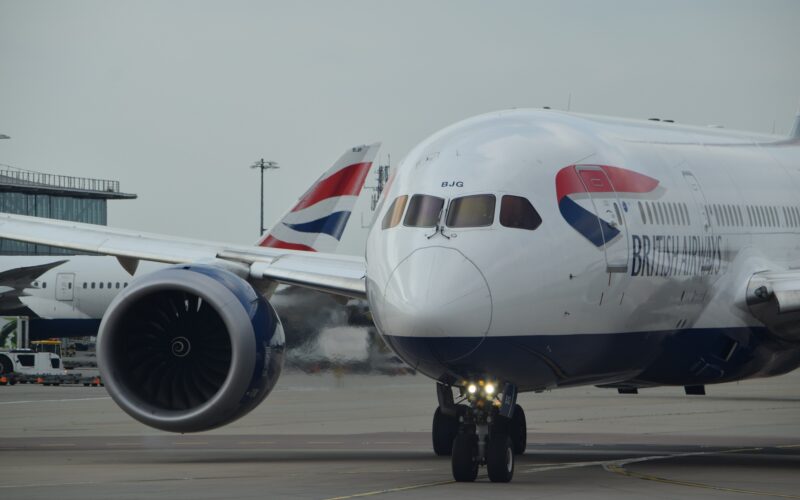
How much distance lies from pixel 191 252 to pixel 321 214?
17556 mm

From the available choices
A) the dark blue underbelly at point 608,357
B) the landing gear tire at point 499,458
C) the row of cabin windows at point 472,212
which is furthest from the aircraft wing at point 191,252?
the landing gear tire at point 499,458

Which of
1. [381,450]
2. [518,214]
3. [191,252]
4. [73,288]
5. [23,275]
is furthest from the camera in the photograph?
[73,288]

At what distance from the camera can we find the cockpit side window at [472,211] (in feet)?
50.6

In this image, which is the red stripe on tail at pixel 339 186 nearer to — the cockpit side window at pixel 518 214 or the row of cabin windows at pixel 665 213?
the row of cabin windows at pixel 665 213

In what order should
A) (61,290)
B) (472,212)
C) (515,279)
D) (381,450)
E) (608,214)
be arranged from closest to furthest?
1. (515,279)
2. (472,212)
3. (608,214)
4. (381,450)
5. (61,290)

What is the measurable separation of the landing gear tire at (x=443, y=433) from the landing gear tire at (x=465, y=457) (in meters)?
4.60

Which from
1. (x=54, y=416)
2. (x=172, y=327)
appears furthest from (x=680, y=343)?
(x=54, y=416)

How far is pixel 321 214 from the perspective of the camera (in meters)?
39.2

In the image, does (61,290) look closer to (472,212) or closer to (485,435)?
(485,435)

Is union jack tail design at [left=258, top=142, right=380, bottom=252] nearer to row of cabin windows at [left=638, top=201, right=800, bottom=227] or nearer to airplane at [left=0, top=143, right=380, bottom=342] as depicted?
row of cabin windows at [left=638, top=201, right=800, bottom=227]

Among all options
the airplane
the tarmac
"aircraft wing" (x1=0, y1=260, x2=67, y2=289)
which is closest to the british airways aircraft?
the tarmac

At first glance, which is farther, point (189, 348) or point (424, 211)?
point (189, 348)

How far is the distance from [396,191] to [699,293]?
4374 millimetres

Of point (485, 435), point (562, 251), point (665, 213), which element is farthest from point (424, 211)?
point (665, 213)
